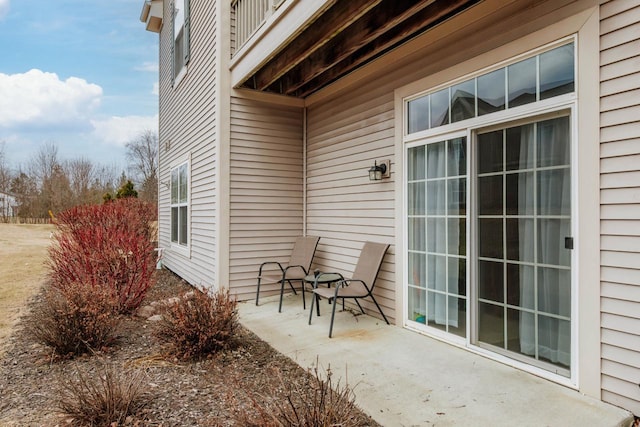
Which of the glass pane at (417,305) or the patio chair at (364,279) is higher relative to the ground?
the patio chair at (364,279)

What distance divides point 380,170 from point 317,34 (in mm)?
1582

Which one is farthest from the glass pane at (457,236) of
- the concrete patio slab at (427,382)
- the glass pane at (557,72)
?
the glass pane at (557,72)

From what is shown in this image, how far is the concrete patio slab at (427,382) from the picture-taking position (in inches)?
88.9

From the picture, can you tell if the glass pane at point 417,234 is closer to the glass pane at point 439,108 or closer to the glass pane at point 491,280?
the glass pane at point 491,280

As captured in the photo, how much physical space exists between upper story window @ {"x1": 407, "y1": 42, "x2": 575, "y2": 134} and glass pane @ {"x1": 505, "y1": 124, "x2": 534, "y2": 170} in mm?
204

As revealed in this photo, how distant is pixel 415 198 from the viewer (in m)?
3.94

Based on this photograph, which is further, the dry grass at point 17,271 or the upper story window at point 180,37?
the upper story window at point 180,37

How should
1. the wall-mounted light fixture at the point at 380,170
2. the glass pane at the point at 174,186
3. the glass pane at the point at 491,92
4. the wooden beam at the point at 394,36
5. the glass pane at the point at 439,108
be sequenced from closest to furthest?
the glass pane at the point at 491,92
the wooden beam at the point at 394,36
the glass pane at the point at 439,108
the wall-mounted light fixture at the point at 380,170
the glass pane at the point at 174,186

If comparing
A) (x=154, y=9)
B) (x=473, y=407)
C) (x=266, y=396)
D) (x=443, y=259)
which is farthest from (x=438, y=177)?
(x=154, y=9)

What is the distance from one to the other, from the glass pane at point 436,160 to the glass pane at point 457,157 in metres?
0.07

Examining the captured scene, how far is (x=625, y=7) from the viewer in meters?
2.32

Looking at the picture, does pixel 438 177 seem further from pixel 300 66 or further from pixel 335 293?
pixel 300 66

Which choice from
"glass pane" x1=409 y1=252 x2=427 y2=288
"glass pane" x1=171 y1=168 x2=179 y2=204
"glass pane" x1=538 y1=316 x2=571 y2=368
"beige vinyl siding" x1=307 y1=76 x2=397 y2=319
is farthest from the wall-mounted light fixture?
"glass pane" x1=171 y1=168 x2=179 y2=204

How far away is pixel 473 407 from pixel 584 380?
782 millimetres
